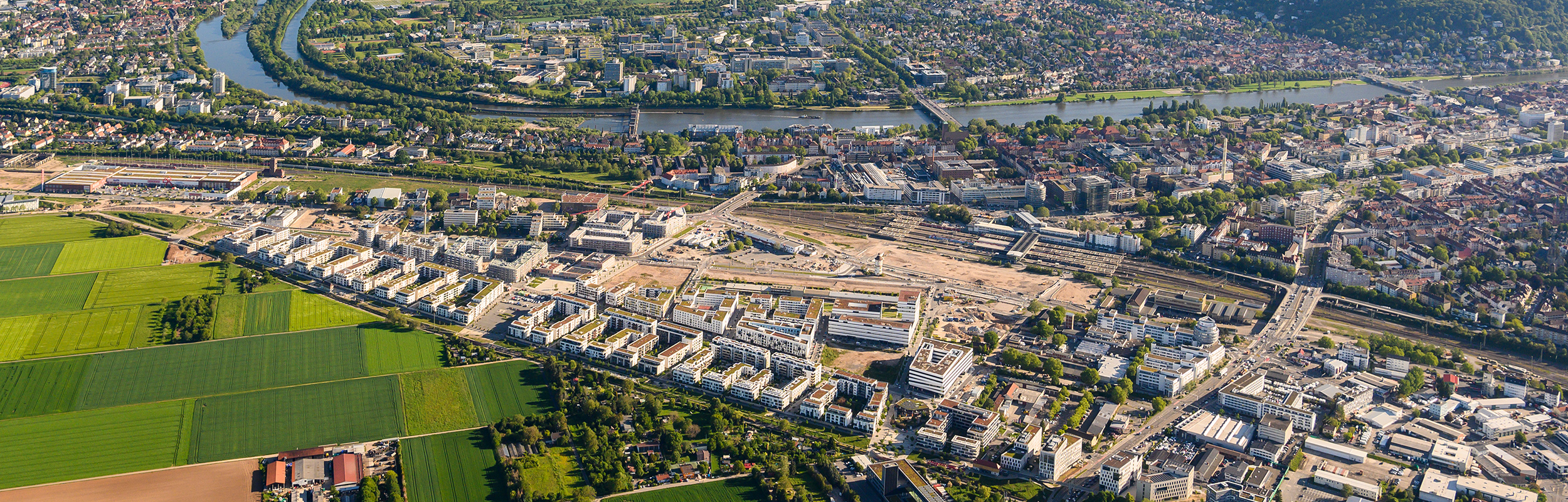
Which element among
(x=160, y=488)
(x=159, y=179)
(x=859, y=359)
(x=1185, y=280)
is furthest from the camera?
(x=159, y=179)

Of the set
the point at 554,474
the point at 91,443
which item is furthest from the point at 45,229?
the point at 554,474

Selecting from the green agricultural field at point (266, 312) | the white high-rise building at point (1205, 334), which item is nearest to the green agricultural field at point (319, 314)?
the green agricultural field at point (266, 312)

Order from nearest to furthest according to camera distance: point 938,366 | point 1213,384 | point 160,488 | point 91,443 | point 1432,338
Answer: point 160,488 → point 91,443 → point 938,366 → point 1213,384 → point 1432,338

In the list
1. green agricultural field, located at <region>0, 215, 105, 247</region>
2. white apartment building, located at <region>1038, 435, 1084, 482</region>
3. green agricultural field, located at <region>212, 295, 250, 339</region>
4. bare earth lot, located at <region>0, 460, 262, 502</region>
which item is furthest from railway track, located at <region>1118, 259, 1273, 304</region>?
green agricultural field, located at <region>0, 215, 105, 247</region>

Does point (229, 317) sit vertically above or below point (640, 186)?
below

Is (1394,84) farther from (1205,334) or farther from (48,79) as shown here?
(48,79)

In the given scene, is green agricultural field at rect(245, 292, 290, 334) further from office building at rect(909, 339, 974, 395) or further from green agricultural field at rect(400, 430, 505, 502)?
office building at rect(909, 339, 974, 395)

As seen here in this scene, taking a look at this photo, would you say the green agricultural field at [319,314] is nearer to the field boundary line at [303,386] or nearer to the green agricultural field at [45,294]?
the field boundary line at [303,386]
